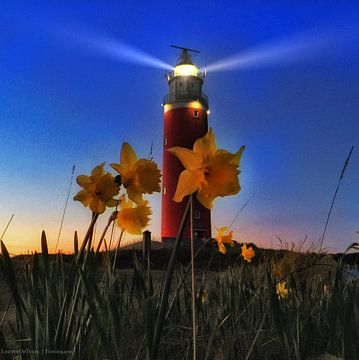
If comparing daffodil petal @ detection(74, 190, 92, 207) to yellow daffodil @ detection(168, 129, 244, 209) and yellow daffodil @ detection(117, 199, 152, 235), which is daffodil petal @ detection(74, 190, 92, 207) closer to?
yellow daffodil @ detection(117, 199, 152, 235)

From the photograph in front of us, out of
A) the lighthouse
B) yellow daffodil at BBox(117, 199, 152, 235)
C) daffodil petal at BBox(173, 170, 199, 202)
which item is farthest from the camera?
the lighthouse

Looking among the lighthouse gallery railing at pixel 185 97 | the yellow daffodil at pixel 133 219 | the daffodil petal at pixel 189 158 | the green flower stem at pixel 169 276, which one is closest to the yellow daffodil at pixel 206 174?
the daffodil petal at pixel 189 158

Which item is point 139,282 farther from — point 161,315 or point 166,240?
point 166,240

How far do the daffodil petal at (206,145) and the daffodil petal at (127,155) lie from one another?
0.34 m

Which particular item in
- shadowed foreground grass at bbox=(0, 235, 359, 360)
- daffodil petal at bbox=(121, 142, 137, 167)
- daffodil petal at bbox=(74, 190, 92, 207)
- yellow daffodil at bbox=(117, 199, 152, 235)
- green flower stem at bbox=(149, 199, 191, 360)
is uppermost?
daffodil petal at bbox=(121, 142, 137, 167)

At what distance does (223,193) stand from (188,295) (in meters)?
1.32

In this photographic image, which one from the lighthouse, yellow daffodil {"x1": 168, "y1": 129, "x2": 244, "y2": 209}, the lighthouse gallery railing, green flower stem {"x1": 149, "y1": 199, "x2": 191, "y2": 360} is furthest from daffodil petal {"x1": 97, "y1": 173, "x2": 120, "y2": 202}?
the lighthouse gallery railing

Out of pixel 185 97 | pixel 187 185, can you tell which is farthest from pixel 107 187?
pixel 185 97

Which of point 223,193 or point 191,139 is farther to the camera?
point 191,139

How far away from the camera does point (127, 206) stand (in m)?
1.45

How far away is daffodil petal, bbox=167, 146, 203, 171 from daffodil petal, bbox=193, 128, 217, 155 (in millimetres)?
12

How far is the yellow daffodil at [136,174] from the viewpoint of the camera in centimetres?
117

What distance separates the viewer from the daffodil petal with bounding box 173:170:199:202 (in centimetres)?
87

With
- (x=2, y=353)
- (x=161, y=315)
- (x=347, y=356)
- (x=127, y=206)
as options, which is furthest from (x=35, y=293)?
(x=347, y=356)
